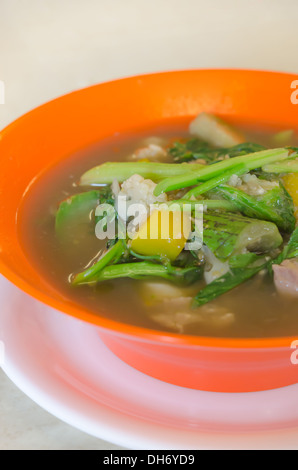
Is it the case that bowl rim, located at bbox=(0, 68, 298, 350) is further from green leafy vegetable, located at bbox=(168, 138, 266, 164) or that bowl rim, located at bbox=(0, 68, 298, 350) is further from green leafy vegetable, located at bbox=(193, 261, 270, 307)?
green leafy vegetable, located at bbox=(168, 138, 266, 164)

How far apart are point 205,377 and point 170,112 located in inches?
54.7

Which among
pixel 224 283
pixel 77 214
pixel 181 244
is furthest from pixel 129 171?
pixel 224 283

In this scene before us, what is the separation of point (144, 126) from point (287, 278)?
1194 mm

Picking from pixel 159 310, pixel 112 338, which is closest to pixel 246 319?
pixel 159 310

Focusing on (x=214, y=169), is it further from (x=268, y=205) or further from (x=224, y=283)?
(x=224, y=283)

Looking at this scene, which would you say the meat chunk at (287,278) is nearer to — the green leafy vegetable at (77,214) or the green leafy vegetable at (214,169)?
the green leafy vegetable at (214,169)

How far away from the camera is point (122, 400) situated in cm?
154

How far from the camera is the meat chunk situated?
161 centimetres

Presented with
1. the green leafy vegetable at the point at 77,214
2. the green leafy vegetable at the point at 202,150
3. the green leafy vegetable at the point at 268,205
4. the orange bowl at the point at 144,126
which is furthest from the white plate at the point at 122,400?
the green leafy vegetable at the point at 202,150

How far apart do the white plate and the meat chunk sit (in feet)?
0.86

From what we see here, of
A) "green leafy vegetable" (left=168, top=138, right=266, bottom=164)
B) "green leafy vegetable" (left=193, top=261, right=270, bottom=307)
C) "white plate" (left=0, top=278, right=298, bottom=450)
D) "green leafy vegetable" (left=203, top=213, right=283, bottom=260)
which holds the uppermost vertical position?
"green leafy vegetable" (left=168, top=138, right=266, bottom=164)

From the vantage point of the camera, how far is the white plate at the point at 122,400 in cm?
143

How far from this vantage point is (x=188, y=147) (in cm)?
240

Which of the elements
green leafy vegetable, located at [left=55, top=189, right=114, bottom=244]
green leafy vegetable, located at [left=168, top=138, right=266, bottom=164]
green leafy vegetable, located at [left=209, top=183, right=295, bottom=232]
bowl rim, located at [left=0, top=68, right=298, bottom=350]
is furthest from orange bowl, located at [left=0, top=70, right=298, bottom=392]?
green leafy vegetable, located at [left=209, top=183, right=295, bottom=232]
